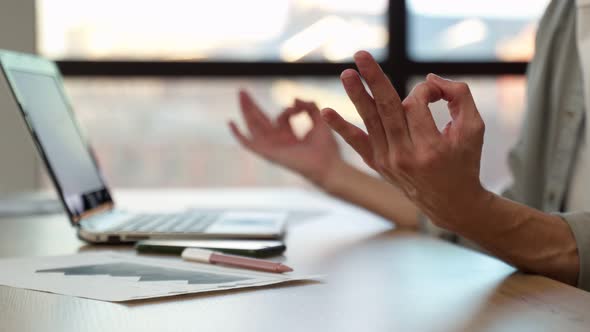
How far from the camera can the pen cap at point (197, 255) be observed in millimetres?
679

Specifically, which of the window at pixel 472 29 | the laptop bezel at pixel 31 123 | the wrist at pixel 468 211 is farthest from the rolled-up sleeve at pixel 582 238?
the window at pixel 472 29

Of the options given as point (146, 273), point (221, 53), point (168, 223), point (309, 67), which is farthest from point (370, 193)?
point (221, 53)

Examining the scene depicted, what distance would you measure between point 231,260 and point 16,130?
1.95 m

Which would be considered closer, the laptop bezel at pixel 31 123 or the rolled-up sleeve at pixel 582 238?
the rolled-up sleeve at pixel 582 238

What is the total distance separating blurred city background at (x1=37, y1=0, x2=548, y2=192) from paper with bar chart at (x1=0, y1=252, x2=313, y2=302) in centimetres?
178

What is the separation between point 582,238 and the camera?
2.26 ft

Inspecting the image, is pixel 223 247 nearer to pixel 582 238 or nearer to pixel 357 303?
pixel 357 303

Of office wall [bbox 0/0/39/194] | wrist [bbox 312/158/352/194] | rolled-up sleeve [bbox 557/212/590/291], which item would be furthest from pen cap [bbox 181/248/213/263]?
office wall [bbox 0/0/39/194]

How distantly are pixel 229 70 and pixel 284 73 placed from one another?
0.67 feet

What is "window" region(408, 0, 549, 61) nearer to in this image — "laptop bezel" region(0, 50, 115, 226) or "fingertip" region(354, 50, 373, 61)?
"laptop bezel" region(0, 50, 115, 226)

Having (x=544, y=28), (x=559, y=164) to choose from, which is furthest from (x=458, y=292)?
(x=544, y=28)

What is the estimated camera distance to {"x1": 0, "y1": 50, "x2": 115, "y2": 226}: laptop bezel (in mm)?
823

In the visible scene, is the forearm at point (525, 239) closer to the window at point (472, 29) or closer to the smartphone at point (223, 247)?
the smartphone at point (223, 247)

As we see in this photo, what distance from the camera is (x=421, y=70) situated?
247cm
